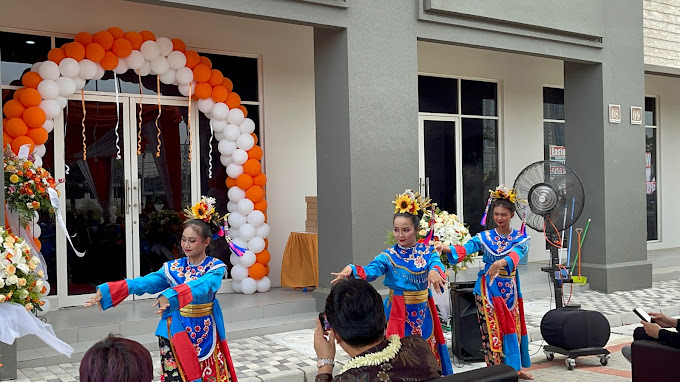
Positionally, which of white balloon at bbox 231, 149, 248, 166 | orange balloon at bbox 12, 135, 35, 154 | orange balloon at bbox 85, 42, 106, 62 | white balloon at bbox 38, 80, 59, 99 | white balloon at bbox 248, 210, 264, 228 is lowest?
white balloon at bbox 248, 210, 264, 228

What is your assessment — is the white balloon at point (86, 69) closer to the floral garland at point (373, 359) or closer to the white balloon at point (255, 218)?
the white balloon at point (255, 218)

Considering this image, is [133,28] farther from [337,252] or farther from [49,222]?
[337,252]

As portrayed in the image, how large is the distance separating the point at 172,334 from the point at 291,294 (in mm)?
4800

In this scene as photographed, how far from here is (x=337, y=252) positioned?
27.6 ft

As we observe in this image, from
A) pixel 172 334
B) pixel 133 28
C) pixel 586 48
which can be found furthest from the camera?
pixel 586 48

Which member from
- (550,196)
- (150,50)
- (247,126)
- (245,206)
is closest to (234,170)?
(245,206)

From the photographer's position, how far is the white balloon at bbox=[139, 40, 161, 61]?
8.37 meters

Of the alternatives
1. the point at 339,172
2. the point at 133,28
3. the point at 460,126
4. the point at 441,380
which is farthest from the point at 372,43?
the point at 441,380

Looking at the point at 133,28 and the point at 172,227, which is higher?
the point at 133,28

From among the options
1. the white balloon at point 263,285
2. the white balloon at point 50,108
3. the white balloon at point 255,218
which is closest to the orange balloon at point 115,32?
the white balloon at point 50,108

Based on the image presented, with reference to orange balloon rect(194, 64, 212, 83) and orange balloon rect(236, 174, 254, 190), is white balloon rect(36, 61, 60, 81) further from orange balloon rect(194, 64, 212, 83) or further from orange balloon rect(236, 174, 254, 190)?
orange balloon rect(236, 174, 254, 190)

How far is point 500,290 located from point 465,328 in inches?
33.9

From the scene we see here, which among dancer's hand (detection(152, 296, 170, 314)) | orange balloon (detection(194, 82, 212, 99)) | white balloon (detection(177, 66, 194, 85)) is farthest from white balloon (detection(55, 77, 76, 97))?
dancer's hand (detection(152, 296, 170, 314))

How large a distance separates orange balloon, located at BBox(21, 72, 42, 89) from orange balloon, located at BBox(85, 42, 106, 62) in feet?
1.92
